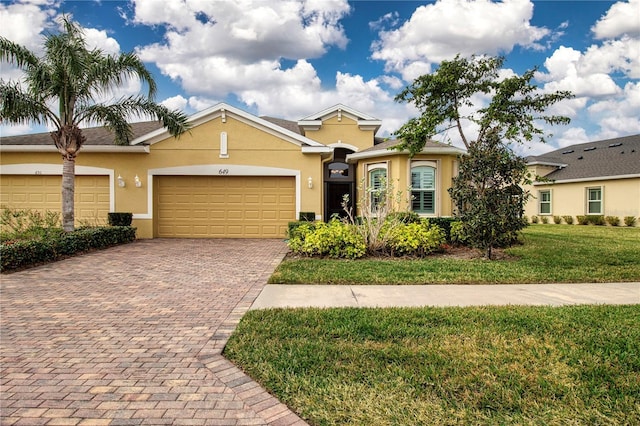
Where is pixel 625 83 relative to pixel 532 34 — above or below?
below

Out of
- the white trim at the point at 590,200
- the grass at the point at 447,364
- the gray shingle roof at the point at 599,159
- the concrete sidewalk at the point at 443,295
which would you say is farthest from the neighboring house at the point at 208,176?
the white trim at the point at 590,200

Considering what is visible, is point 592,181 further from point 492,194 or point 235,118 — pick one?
point 235,118

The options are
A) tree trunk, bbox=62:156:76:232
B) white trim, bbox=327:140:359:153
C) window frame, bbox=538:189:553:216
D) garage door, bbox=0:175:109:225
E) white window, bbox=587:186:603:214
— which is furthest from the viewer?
window frame, bbox=538:189:553:216

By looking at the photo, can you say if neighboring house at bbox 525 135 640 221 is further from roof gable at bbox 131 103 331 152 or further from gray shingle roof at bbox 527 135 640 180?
roof gable at bbox 131 103 331 152

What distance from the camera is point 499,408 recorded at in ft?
9.11

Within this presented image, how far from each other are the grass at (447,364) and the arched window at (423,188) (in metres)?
9.10

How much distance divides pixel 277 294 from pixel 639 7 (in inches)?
421

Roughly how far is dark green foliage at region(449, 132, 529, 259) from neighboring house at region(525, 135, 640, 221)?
37.9 ft

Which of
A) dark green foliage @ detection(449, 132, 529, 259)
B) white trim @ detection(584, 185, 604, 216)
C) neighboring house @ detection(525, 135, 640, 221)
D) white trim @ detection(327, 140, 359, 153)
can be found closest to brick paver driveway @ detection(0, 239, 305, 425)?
dark green foliage @ detection(449, 132, 529, 259)

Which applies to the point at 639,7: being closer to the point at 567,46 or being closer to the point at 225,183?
the point at 567,46

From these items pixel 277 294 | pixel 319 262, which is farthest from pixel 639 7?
pixel 277 294

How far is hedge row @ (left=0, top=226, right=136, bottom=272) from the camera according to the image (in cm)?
800

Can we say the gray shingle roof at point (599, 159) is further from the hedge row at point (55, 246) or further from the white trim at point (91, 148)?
the hedge row at point (55, 246)

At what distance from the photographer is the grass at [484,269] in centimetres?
706
